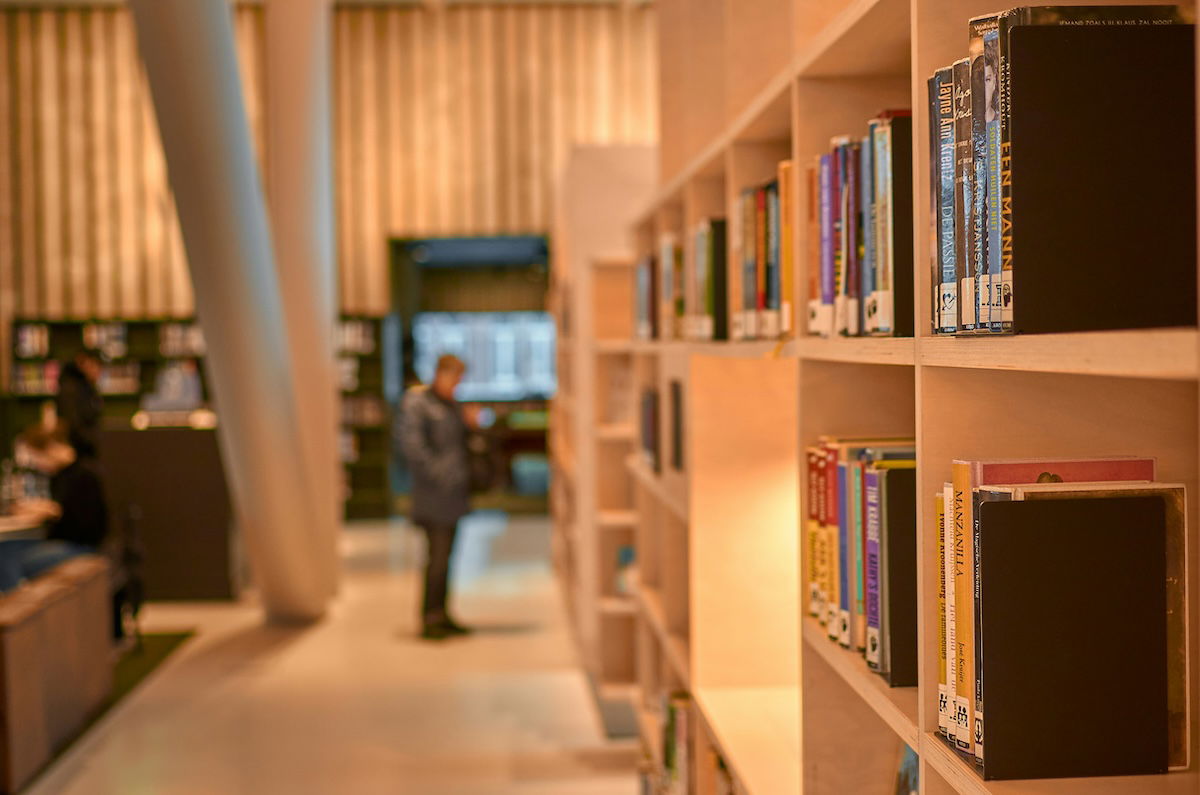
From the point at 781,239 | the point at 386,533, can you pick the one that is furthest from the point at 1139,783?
the point at 386,533

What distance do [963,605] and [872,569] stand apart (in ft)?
1.29

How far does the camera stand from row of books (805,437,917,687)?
63.9 inches

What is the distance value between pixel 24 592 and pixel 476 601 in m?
3.55

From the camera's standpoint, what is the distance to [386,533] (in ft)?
39.0

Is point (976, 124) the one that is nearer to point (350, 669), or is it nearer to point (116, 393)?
point (350, 669)

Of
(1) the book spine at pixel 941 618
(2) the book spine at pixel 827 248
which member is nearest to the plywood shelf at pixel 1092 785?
(1) the book spine at pixel 941 618

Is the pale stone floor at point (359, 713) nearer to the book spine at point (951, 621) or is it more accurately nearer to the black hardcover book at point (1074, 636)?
the book spine at point (951, 621)

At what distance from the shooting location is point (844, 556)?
1838 mm

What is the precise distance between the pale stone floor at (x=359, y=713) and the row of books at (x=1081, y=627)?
12.2 feet

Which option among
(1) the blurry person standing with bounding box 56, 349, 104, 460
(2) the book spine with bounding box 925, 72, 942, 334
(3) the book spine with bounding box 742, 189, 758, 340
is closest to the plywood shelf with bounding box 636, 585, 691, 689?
(3) the book spine with bounding box 742, 189, 758, 340

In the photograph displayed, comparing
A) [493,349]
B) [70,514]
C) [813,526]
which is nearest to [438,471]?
[70,514]

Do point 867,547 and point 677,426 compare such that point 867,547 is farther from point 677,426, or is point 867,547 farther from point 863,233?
point 677,426

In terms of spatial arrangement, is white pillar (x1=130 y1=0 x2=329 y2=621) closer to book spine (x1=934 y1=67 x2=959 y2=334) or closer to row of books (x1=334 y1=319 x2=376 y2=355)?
book spine (x1=934 y1=67 x2=959 y2=334)

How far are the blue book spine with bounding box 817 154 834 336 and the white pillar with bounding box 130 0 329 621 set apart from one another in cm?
350
